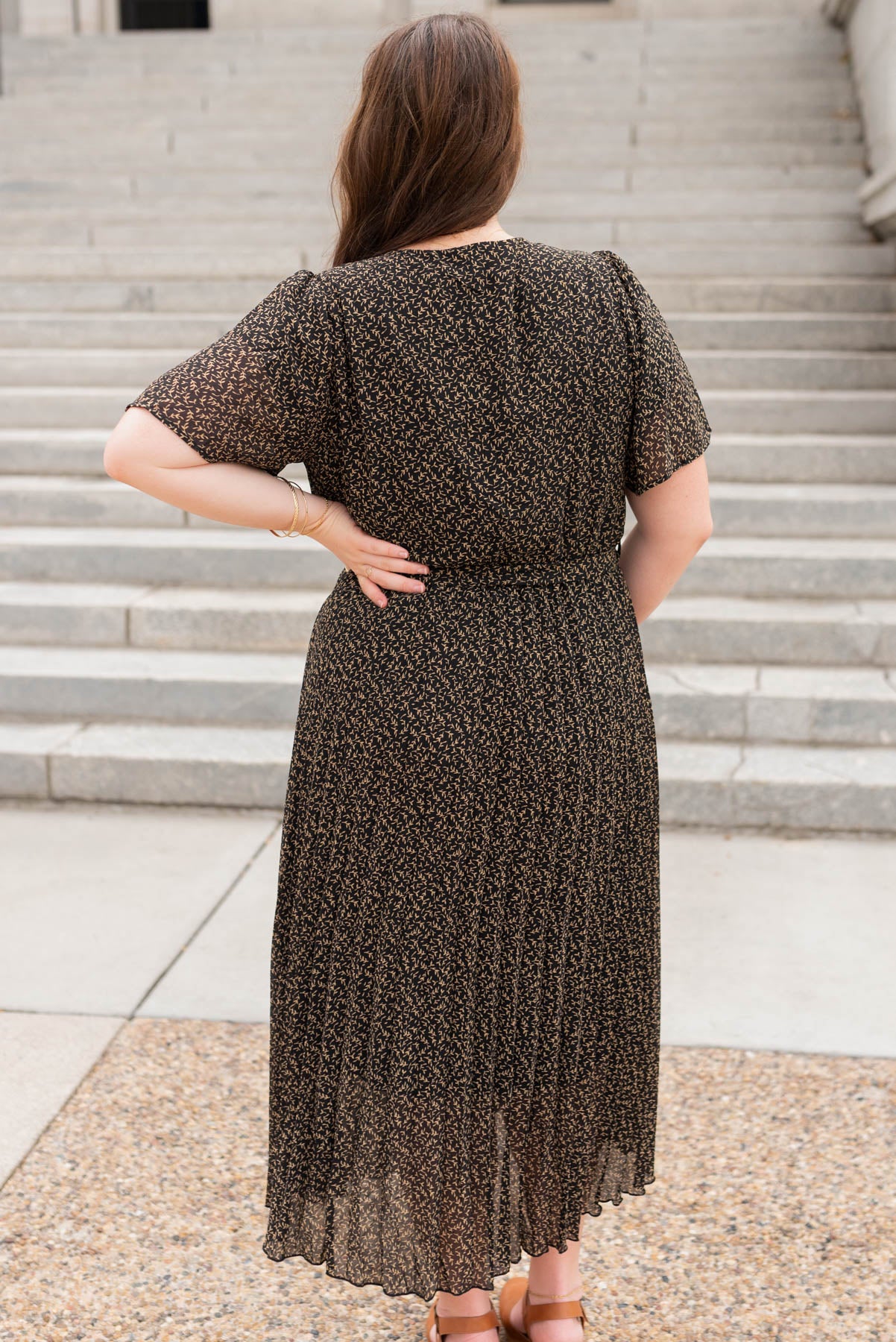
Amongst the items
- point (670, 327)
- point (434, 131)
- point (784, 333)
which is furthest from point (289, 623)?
→ point (434, 131)

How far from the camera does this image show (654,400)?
169 centimetres

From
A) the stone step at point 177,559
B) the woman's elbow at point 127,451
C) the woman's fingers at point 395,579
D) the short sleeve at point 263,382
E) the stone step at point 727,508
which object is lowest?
the stone step at point 177,559

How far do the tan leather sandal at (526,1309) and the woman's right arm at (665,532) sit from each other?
3.63ft

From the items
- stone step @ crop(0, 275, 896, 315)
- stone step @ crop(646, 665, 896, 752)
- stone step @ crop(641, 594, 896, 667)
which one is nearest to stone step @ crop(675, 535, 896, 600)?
stone step @ crop(641, 594, 896, 667)

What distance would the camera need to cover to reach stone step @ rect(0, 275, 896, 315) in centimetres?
657

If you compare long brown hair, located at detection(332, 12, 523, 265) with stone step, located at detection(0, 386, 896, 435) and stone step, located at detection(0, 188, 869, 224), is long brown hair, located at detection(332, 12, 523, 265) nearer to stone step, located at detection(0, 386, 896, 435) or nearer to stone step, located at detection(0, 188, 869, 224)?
stone step, located at detection(0, 386, 896, 435)

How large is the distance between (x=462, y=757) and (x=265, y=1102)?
137cm

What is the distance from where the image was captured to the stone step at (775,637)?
4715 mm

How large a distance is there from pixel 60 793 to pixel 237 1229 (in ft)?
7.78

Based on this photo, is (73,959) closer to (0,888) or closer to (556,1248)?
(0,888)

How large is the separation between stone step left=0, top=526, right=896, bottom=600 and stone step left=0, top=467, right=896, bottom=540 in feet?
0.20

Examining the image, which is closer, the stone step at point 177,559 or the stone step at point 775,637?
the stone step at point 775,637

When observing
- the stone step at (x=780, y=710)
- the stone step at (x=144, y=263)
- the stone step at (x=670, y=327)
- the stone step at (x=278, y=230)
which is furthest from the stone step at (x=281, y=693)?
the stone step at (x=278, y=230)

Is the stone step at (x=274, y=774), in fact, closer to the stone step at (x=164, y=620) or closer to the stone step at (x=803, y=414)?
the stone step at (x=164, y=620)
